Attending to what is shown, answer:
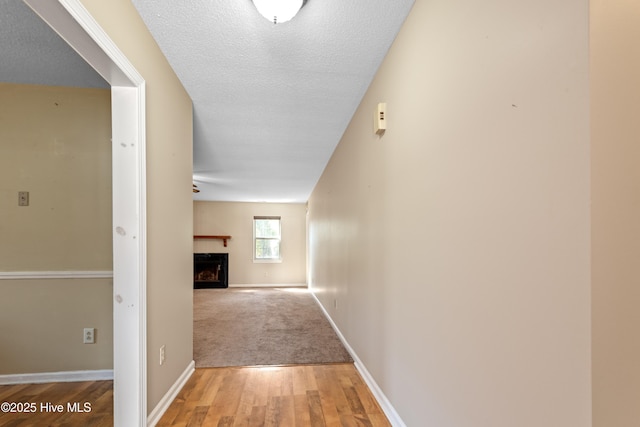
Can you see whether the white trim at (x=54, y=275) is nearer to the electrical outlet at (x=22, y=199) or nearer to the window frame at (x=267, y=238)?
the electrical outlet at (x=22, y=199)

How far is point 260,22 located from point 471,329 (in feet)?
5.75

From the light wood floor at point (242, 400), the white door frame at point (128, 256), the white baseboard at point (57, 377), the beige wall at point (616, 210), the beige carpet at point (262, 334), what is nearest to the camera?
the beige wall at point (616, 210)

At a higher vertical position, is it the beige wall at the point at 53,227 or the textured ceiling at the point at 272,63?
the textured ceiling at the point at 272,63

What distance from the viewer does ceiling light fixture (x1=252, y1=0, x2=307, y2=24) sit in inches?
52.2

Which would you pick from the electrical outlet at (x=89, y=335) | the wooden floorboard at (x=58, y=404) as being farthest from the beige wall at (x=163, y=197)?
the electrical outlet at (x=89, y=335)

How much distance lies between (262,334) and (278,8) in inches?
128

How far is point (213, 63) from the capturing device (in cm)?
188

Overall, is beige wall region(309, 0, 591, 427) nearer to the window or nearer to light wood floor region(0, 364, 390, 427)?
light wood floor region(0, 364, 390, 427)

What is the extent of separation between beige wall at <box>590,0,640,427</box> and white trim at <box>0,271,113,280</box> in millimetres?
2772

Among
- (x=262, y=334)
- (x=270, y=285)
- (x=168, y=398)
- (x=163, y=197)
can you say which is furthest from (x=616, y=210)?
(x=270, y=285)

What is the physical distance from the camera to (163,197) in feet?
6.01

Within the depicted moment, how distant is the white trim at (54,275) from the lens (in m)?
2.13

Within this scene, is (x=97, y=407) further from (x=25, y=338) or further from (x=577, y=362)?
(x=577, y=362)

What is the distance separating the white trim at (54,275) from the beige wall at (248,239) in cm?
555
